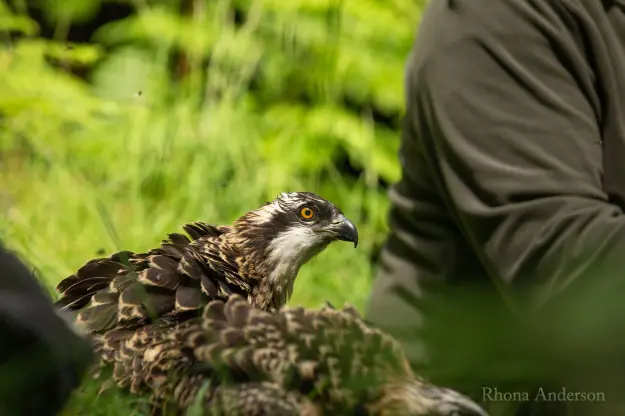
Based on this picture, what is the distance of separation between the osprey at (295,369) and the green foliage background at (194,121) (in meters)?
1.43

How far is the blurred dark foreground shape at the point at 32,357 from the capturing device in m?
1.20

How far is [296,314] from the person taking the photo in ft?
5.84

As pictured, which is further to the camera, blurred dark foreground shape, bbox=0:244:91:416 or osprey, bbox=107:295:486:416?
osprey, bbox=107:295:486:416

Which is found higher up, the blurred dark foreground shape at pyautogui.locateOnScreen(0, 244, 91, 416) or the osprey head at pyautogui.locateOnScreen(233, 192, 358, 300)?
the blurred dark foreground shape at pyautogui.locateOnScreen(0, 244, 91, 416)

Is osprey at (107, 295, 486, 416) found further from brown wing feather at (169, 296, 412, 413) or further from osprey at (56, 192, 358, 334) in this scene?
osprey at (56, 192, 358, 334)

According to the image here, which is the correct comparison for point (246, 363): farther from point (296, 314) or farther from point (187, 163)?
point (187, 163)

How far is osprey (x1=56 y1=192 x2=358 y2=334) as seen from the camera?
224 centimetres

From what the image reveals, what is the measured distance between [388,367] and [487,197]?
2.65 ft

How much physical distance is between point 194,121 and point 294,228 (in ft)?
6.80

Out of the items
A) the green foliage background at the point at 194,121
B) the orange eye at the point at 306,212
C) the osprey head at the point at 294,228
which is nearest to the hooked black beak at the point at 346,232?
the osprey head at the point at 294,228

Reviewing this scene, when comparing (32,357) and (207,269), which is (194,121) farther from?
(32,357)

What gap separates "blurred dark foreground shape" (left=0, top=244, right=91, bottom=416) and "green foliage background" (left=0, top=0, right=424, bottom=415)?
191cm

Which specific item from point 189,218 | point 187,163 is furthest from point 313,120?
point 189,218

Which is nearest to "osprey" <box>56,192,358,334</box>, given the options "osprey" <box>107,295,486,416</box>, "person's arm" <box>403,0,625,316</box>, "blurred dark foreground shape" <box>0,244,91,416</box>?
"osprey" <box>107,295,486,416</box>
